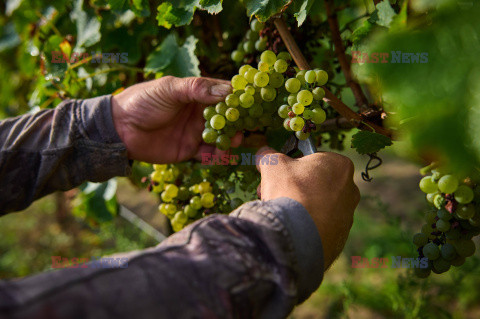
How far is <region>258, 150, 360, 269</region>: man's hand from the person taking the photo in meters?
0.82

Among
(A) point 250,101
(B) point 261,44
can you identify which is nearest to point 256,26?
(B) point 261,44

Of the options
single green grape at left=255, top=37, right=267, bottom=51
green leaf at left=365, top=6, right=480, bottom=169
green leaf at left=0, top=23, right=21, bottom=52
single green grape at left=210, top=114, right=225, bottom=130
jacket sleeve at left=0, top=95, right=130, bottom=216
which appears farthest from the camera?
green leaf at left=0, top=23, right=21, bottom=52

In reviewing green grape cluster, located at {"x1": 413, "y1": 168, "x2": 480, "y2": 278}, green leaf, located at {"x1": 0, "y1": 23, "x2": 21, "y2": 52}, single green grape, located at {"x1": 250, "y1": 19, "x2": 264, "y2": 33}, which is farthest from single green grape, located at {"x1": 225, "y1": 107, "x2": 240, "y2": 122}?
green leaf, located at {"x1": 0, "y1": 23, "x2": 21, "y2": 52}

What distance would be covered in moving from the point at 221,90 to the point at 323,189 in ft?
1.22

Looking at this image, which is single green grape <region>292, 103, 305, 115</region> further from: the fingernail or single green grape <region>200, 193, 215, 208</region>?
single green grape <region>200, 193, 215, 208</region>

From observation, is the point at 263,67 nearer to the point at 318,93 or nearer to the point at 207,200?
the point at 318,93

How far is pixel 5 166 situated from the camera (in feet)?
3.97

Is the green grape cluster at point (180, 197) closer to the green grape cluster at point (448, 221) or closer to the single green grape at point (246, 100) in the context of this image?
the single green grape at point (246, 100)

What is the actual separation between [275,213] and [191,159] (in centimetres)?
65

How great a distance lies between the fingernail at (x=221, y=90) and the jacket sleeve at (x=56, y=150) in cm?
41

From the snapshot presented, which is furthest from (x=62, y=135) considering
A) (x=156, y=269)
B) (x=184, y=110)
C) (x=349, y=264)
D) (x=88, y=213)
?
(x=349, y=264)

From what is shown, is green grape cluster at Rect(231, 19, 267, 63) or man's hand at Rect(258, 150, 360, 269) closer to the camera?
man's hand at Rect(258, 150, 360, 269)

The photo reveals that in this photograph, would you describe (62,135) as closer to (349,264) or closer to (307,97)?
(307,97)

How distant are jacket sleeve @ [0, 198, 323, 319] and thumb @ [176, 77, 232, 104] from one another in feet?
1.15
